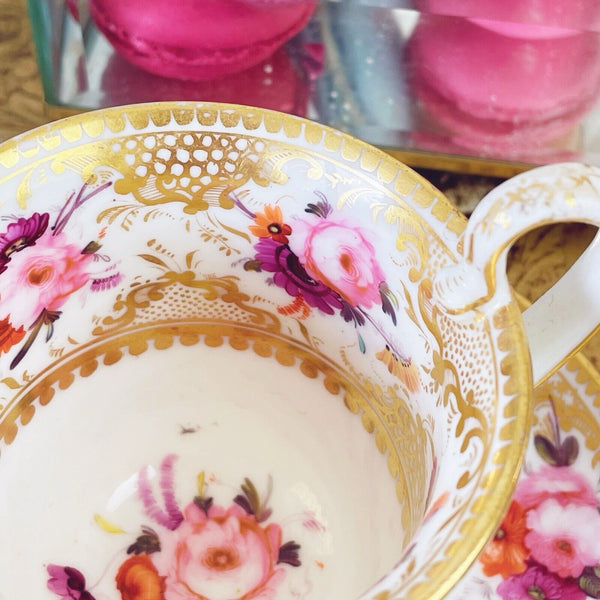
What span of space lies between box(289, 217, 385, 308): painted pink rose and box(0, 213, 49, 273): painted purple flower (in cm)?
8

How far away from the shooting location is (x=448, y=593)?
219 mm

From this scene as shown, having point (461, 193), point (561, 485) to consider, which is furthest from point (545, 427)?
point (461, 193)

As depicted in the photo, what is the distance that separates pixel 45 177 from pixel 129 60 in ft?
0.51

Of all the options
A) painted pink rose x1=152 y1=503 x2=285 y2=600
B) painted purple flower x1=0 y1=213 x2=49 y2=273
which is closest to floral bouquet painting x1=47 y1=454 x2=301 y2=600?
painted pink rose x1=152 y1=503 x2=285 y2=600

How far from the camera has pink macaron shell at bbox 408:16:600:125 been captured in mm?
415

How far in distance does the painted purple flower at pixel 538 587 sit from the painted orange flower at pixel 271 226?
5.9 inches

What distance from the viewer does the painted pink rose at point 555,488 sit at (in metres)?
0.36

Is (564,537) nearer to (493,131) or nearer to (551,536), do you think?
(551,536)

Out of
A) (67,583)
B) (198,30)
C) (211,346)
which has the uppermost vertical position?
(198,30)

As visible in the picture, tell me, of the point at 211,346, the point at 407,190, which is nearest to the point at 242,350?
the point at 211,346

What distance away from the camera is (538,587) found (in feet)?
1.12

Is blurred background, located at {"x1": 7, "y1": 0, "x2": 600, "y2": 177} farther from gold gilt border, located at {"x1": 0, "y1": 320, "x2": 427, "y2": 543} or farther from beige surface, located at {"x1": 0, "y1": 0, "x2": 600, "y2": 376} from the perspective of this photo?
gold gilt border, located at {"x1": 0, "y1": 320, "x2": 427, "y2": 543}

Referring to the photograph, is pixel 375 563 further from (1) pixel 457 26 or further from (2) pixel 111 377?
(1) pixel 457 26

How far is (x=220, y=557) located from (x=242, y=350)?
80 mm
